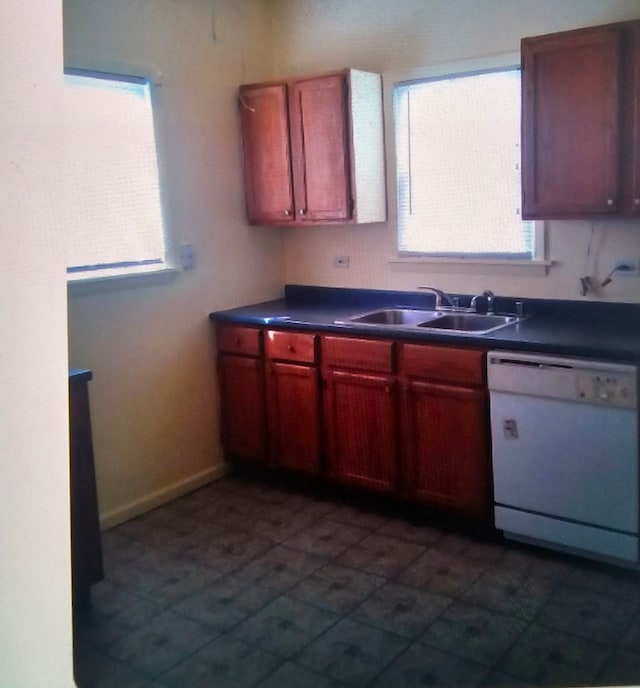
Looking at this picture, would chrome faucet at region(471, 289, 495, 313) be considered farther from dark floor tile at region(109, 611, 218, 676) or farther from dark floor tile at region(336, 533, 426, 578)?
dark floor tile at region(109, 611, 218, 676)

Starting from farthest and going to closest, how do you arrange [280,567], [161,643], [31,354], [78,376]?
[280,567] < [78,376] < [161,643] < [31,354]

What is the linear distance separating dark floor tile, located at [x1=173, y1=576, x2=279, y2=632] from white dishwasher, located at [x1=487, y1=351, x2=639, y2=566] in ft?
3.46

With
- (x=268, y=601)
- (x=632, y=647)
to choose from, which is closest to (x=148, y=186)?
(x=268, y=601)

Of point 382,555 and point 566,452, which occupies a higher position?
point 566,452

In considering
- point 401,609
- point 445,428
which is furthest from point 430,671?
point 445,428

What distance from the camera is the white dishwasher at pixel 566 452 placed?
2.96m

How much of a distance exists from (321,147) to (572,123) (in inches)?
51.3

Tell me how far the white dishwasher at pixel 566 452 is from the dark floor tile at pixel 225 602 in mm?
1055

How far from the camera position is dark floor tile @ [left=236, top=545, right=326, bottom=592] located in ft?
10.4

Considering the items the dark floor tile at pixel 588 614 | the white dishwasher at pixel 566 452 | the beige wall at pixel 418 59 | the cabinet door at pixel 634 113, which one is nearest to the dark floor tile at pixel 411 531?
the white dishwasher at pixel 566 452

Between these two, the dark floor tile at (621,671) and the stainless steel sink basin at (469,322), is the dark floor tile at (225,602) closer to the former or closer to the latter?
the dark floor tile at (621,671)

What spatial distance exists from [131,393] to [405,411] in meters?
1.33

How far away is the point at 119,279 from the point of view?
12.3 ft

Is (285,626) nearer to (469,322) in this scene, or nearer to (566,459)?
(566,459)
